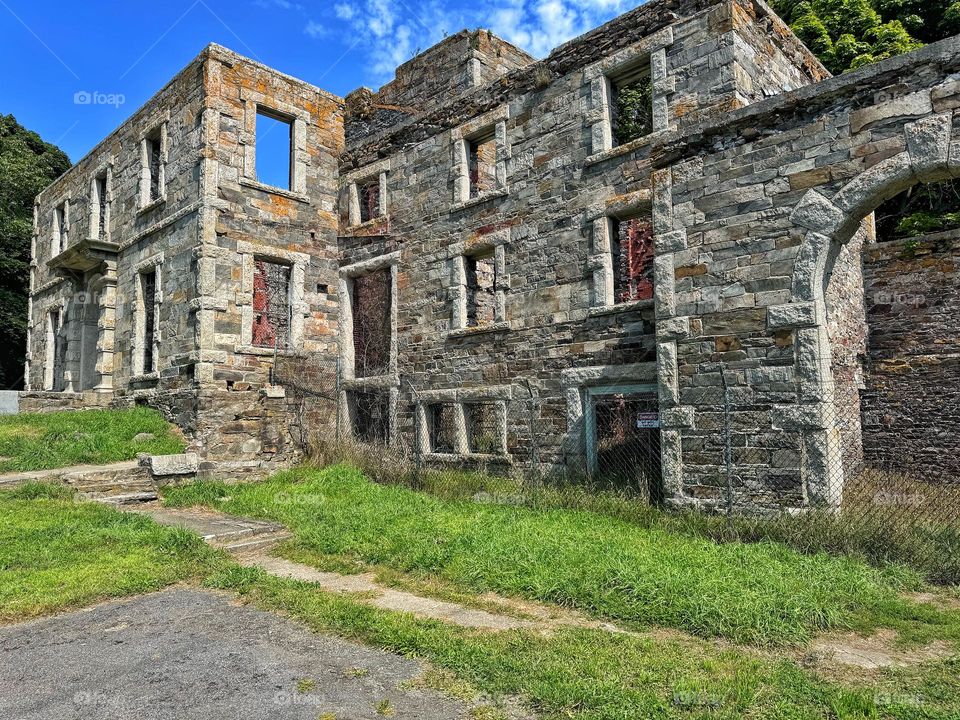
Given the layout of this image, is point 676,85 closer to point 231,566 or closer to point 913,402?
point 913,402

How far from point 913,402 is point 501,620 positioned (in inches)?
443

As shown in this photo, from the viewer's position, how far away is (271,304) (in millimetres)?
14555

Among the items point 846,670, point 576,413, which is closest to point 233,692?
point 846,670

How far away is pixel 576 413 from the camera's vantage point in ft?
36.1

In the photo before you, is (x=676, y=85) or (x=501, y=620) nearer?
(x=501, y=620)

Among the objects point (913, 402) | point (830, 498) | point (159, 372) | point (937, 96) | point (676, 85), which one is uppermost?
point (676, 85)

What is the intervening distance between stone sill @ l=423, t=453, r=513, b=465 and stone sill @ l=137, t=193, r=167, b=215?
8265 mm

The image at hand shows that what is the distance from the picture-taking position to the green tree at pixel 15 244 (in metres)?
25.0

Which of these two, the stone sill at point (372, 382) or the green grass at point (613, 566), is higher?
the stone sill at point (372, 382)

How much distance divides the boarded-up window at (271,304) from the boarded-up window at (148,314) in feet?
8.65

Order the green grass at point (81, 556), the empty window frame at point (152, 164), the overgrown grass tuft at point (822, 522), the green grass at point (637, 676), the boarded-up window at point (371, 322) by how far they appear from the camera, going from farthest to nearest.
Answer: the empty window frame at point (152, 164) → the boarded-up window at point (371, 322) → the overgrown grass tuft at point (822, 522) → the green grass at point (81, 556) → the green grass at point (637, 676)

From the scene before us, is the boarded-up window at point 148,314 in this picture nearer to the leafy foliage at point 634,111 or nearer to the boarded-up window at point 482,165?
the boarded-up window at point 482,165

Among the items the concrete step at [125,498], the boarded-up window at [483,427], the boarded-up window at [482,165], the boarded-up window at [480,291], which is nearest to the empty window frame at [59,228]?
the concrete step at [125,498]

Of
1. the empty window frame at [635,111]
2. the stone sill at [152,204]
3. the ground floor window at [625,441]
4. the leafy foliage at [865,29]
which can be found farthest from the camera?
the empty window frame at [635,111]
